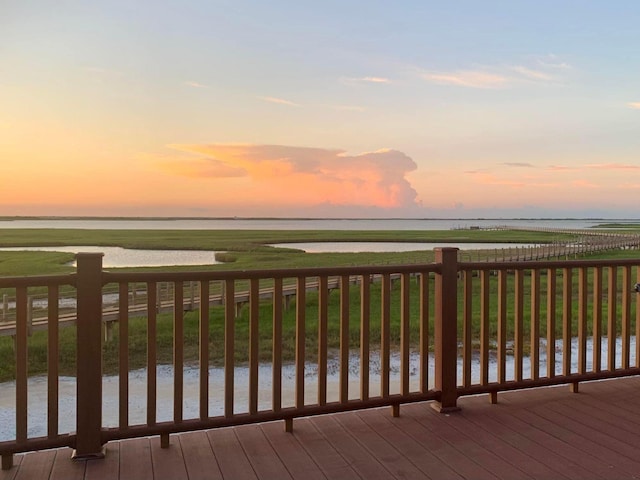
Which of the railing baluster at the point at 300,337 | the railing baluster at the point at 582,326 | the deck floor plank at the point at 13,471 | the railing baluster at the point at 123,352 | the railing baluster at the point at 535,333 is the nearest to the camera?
the deck floor plank at the point at 13,471

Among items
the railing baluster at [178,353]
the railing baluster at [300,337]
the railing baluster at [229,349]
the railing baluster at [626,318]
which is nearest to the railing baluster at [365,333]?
the railing baluster at [300,337]

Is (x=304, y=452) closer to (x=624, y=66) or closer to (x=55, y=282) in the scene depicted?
(x=55, y=282)

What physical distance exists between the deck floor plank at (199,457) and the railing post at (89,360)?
44 cm

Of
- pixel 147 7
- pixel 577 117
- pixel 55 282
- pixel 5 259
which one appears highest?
pixel 147 7

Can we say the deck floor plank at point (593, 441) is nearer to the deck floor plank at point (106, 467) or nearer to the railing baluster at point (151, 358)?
the railing baluster at point (151, 358)

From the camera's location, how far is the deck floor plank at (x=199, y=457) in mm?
2455

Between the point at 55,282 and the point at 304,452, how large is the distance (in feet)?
5.06

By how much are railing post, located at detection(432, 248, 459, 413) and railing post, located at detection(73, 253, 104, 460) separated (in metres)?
2.04

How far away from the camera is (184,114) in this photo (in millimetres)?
15164

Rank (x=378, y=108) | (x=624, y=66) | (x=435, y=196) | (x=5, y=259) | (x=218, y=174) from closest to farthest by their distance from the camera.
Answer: (x=624, y=66) → (x=378, y=108) → (x=5, y=259) → (x=218, y=174) → (x=435, y=196)

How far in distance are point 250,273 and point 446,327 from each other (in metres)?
1.38

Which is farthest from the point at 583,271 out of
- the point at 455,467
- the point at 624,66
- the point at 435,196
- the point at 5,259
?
the point at 435,196

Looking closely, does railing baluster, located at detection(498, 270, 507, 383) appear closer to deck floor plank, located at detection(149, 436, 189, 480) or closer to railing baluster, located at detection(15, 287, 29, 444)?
deck floor plank, located at detection(149, 436, 189, 480)

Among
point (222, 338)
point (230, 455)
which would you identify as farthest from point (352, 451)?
point (222, 338)
